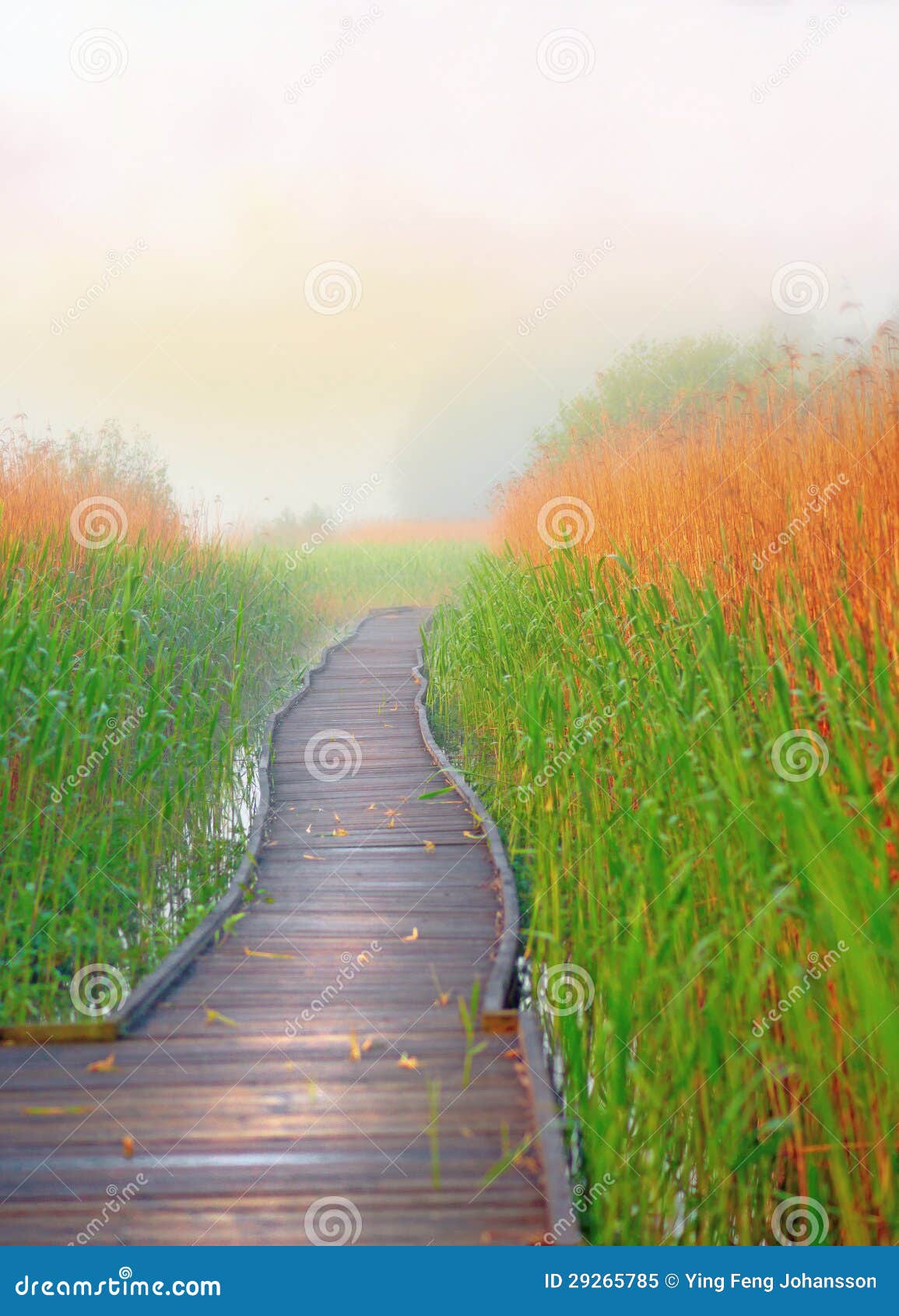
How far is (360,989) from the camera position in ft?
10.5

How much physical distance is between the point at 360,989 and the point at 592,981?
A: 0.76 meters

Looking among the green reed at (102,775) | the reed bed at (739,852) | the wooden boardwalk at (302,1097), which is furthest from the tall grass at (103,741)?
the reed bed at (739,852)

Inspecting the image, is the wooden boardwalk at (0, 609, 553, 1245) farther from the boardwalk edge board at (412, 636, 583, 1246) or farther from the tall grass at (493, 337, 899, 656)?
the tall grass at (493, 337, 899, 656)

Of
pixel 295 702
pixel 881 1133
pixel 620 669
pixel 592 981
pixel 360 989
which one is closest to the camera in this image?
pixel 881 1133

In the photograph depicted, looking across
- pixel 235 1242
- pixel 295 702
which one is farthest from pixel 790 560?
pixel 295 702

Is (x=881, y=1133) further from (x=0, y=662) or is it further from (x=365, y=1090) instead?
(x=0, y=662)

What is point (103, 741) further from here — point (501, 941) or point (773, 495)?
point (773, 495)

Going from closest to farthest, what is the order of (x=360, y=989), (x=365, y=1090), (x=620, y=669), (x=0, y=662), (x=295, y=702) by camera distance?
(x=365, y=1090) → (x=360, y=989) → (x=0, y=662) → (x=620, y=669) → (x=295, y=702)

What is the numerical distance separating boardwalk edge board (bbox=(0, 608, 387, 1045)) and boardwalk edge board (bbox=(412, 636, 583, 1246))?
3.43 ft

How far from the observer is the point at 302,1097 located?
2574 millimetres

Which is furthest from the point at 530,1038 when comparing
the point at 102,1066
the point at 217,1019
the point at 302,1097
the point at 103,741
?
the point at 103,741

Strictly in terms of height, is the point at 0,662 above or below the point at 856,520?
below

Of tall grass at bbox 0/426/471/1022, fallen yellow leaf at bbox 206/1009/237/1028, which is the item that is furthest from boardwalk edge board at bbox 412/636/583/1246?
tall grass at bbox 0/426/471/1022

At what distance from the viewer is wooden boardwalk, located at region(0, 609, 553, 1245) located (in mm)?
2168
